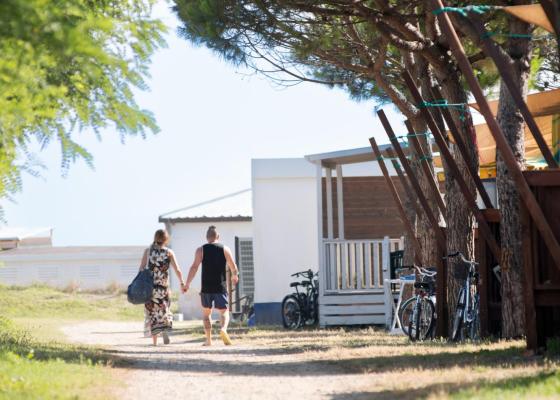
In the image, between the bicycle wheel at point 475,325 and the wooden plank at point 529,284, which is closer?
the wooden plank at point 529,284

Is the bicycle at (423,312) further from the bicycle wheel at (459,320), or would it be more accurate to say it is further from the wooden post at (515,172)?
the wooden post at (515,172)

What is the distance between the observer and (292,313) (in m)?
20.5

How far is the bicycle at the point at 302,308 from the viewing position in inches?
805

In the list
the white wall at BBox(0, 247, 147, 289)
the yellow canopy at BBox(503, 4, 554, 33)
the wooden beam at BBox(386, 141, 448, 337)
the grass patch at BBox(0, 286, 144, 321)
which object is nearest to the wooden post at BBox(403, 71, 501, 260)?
the wooden beam at BBox(386, 141, 448, 337)

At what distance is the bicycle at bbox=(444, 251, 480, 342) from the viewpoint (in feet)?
42.2

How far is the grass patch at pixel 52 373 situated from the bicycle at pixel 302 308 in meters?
7.95

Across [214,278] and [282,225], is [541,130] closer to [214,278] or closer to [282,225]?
[214,278]

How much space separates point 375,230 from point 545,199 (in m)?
13.6

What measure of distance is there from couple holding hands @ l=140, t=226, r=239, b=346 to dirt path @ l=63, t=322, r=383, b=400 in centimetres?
47

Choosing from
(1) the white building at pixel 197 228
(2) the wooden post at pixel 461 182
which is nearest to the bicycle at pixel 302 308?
(2) the wooden post at pixel 461 182

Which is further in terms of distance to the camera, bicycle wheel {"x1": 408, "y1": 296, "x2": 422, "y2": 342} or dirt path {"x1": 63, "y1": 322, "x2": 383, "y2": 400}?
bicycle wheel {"x1": 408, "y1": 296, "x2": 422, "y2": 342}

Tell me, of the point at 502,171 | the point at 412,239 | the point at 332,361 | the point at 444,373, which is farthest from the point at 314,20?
the point at 444,373

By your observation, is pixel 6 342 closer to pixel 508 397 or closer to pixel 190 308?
pixel 508 397

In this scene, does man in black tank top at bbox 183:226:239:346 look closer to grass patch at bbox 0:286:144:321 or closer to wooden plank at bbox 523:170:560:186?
wooden plank at bbox 523:170:560:186
